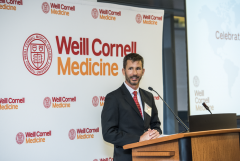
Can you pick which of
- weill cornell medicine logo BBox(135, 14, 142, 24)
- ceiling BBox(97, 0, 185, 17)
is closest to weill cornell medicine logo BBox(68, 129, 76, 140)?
weill cornell medicine logo BBox(135, 14, 142, 24)

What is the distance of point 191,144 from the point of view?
5.46 ft

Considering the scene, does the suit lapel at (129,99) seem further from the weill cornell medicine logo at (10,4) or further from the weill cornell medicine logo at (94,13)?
the weill cornell medicine logo at (10,4)

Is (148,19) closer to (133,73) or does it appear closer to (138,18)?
(138,18)

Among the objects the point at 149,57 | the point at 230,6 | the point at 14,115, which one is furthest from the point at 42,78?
the point at 230,6

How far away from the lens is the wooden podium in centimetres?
166

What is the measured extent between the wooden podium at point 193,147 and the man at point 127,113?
9.3 inches

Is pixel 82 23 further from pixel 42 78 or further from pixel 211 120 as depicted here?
pixel 211 120

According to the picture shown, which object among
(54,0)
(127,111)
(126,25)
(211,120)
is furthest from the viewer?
(126,25)

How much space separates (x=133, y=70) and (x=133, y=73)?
36mm

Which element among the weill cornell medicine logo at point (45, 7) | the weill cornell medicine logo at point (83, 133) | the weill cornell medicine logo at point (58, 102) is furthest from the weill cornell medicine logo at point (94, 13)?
the weill cornell medicine logo at point (83, 133)

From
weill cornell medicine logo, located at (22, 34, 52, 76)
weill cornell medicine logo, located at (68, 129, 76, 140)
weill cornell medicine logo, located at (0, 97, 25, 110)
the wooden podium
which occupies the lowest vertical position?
weill cornell medicine logo, located at (68, 129, 76, 140)

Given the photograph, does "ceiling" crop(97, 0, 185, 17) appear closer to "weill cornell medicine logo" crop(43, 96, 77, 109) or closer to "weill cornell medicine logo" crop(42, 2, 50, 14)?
"weill cornell medicine logo" crop(42, 2, 50, 14)

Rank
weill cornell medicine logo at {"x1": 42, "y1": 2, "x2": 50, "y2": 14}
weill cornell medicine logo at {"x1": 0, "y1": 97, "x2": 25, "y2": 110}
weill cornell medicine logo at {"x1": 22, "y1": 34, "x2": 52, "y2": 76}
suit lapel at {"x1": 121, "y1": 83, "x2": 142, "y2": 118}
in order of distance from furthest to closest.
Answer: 1. weill cornell medicine logo at {"x1": 42, "y1": 2, "x2": 50, "y2": 14}
2. weill cornell medicine logo at {"x1": 22, "y1": 34, "x2": 52, "y2": 76}
3. weill cornell medicine logo at {"x1": 0, "y1": 97, "x2": 25, "y2": 110}
4. suit lapel at {"x1": 121, "y1": 83, "x2": 142, "y2": 118}

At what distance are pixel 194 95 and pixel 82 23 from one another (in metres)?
2.00
